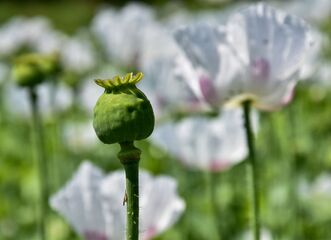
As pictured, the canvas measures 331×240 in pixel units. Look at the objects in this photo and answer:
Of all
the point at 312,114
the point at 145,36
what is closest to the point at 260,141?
the point at 312,114

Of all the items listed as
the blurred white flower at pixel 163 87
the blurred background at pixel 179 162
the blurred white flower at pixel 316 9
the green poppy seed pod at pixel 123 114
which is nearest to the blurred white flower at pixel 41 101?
the blurred background at pixel 179 162

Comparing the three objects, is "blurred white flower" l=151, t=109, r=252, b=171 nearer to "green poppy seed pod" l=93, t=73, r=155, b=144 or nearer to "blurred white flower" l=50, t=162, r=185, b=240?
"blurred white flower" l=50, t=162, r=185, b=240

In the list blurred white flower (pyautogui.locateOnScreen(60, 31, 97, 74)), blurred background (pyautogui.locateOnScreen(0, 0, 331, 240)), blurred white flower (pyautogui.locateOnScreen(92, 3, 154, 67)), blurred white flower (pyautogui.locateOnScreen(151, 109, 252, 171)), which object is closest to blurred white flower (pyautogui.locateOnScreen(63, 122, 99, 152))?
blurred background (pyautogui.locateOnScreen(0, 0, 331, 240))

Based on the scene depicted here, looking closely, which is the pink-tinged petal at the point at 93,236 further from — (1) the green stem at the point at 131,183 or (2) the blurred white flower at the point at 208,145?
(2) the blurred white flower at the point at 208,145

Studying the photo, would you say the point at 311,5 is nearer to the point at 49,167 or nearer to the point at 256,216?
the point at 49,167

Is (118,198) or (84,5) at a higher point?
(84,5)

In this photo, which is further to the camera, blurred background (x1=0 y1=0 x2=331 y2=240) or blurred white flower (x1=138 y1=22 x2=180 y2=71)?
blurred white flower (x1=138 y1=22 x2=180 y2=71)
